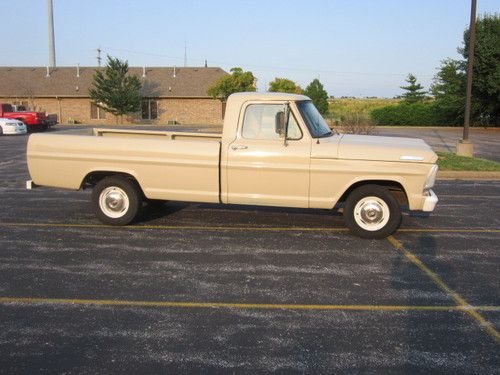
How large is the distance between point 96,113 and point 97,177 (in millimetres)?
43051

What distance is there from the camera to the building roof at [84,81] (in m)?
48.2

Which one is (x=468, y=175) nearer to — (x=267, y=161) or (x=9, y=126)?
(x=267, y=161)

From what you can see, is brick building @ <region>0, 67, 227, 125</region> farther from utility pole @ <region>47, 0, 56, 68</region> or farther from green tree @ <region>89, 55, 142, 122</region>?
utility pole @ <region>47, 0, 56, 68</region>

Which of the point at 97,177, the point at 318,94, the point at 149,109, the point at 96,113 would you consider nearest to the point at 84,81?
the point at 96,113

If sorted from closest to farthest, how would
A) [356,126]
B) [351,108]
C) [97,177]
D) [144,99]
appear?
[97,177] < [356,126] < [144,99] < [351,108]

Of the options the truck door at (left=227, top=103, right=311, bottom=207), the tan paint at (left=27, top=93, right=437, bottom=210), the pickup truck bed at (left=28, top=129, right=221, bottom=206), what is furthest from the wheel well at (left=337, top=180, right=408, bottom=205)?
the pickup truck bed at (left=28, top=129, right=221, bottom=206)

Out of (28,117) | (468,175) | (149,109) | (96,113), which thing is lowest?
(468,175)

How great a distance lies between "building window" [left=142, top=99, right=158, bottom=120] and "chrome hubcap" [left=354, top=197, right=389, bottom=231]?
42.8 meters

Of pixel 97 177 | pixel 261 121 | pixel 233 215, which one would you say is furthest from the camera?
pixel 233 215

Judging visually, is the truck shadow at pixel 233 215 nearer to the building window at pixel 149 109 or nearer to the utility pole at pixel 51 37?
the building window at pixel 149 109

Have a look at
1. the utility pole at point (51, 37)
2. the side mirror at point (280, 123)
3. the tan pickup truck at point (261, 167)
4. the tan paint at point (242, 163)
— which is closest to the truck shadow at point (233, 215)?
the tan pickup truck at point (261, 167)

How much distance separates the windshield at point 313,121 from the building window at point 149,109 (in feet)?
137

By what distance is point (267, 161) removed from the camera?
25.0 feet

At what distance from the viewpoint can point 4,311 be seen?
4.95m
